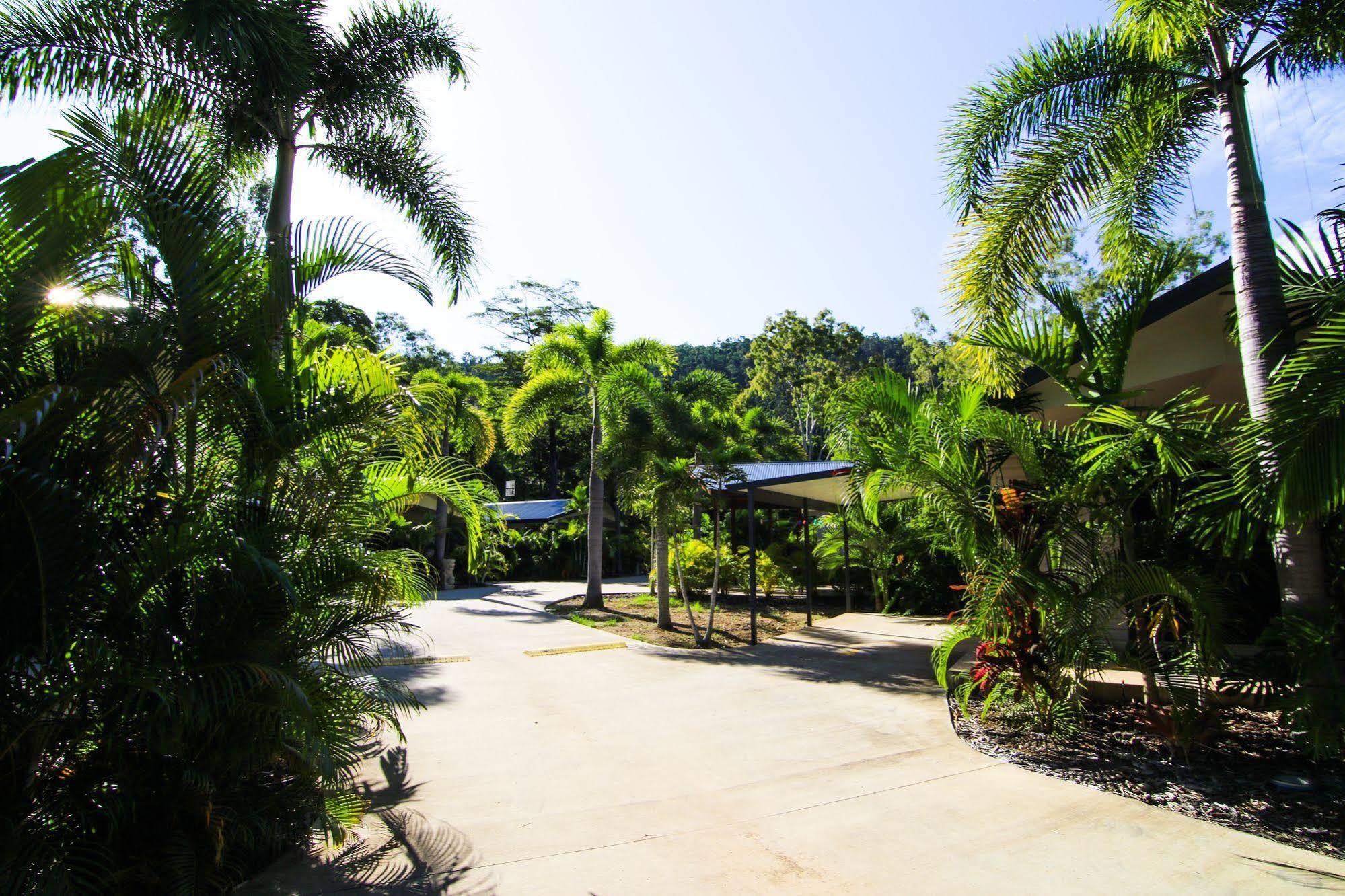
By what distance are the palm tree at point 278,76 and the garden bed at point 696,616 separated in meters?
7.27

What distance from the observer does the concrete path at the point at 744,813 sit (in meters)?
3.69

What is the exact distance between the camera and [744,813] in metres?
4.60

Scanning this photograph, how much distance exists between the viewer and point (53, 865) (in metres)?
2.79

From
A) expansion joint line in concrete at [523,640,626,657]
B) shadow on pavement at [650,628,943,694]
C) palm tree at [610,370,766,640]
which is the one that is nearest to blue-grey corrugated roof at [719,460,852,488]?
palm tree at [610,370,766,640]

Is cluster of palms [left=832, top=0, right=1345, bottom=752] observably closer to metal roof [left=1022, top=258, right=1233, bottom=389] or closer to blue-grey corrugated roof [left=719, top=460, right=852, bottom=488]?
metal roof [left=1022, top=258, right=1233, bottom=389]

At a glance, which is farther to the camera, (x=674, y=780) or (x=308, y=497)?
(x=674, y=780)

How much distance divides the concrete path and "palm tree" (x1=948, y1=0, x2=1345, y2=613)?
2.24 m

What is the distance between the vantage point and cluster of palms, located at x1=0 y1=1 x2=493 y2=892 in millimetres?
2961

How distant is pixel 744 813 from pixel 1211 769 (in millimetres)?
3301

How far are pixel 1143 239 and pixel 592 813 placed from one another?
25.5 ft

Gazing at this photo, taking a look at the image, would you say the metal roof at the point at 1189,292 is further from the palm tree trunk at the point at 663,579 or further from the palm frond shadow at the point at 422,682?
the palm tree trunk at the point at 663,579

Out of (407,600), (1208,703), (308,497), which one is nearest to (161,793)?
(308,497)

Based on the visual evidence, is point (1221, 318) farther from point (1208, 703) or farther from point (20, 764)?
point (20, 764)

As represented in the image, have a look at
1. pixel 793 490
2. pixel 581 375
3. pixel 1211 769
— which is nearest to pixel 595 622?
pixel 793 490
